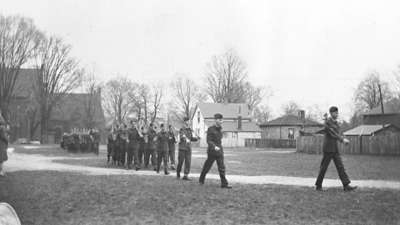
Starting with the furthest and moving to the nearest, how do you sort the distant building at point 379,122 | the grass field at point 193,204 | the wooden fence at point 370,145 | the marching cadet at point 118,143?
1. the distant building at point 379,122
2. the wooden fence at point 370,145
3. the marching cadet at point 118,143
4. the grass field at point 193,204

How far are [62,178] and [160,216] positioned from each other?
218 inches

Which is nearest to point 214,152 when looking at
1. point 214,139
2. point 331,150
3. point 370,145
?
point 214,139

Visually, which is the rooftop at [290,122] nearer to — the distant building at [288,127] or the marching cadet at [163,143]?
the distant building at [288,127]

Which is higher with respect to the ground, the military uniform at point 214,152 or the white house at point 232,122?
the white house at point 232,122

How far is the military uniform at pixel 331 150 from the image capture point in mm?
10625

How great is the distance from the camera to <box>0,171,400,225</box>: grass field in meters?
8.09

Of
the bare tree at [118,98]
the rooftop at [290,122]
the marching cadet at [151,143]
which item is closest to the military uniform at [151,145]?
the marching cadet at [151,143]

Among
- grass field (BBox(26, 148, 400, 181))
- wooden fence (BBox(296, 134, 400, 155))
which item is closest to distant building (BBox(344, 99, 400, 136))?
wooden fence (BBox(296, 134, 400, 155))

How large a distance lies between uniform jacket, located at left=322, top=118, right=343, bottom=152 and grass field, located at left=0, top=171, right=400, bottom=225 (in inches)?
39.6

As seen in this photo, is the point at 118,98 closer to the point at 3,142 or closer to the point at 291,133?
the point at 291,133

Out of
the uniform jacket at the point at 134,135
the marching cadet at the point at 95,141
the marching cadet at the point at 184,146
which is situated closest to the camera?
the marching cadet at the point at 184,146

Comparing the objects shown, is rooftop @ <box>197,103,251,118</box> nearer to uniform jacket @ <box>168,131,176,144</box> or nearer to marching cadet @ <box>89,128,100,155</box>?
marching cadet @ <box>89,128,100,155</box>

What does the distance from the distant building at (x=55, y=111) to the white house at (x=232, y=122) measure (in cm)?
2067

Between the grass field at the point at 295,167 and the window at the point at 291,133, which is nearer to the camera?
the grass field at the point at 295,167
